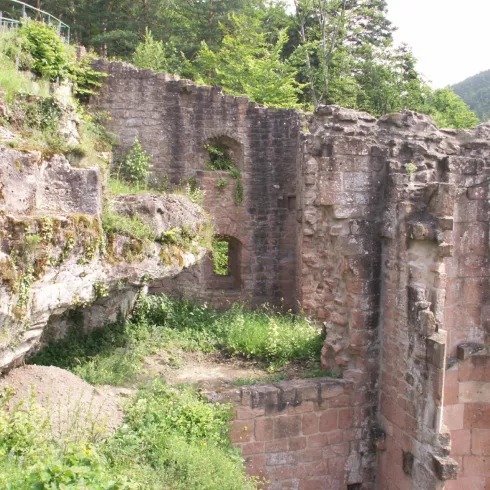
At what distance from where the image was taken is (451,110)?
24953mm

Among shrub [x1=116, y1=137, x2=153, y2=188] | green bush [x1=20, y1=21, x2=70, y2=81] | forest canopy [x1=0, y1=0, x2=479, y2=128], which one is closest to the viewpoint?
green bush [x1=20, y1=21, x2=70, y2=81]

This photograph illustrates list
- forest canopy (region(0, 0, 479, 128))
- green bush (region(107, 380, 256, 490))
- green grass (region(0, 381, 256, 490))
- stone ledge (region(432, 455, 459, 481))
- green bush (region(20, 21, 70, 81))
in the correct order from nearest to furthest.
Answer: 1. green grass (region(0, 381, 256, 490))
2. green bush (region(107, 380, 256, 490))
3. stone ledge (region(432, 455, 459, 481))
4. green bush (region(20, 21, 70, 81))
5. forest canopy (region(0, 0, 479, 128))

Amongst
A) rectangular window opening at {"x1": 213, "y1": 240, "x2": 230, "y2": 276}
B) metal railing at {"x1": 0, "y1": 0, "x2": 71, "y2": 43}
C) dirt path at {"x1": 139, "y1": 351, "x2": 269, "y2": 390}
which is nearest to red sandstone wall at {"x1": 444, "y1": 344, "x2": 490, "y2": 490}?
dirt path at {"x1": 139, "y1": 351, "x2": 269, "y2": 390}

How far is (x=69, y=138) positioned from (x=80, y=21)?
17125 millimetres

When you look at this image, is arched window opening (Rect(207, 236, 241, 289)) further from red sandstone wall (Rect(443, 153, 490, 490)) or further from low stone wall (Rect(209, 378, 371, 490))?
red sandstone wall (Rect(443, 153, 490, 490))

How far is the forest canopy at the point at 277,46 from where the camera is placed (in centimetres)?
1947

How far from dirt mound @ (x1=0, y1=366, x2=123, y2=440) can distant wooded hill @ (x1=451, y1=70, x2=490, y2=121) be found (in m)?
38.3

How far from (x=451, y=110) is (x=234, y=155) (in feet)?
50.2

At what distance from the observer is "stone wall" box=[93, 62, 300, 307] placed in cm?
1327

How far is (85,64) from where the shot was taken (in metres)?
12.9

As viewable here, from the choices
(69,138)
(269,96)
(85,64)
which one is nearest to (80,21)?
(269,96)

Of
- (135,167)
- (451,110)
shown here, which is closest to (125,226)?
(135,167)

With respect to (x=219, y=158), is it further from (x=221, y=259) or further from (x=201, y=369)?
(x=201, y=369)

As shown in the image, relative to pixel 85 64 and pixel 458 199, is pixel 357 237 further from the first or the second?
pixel 85 64
